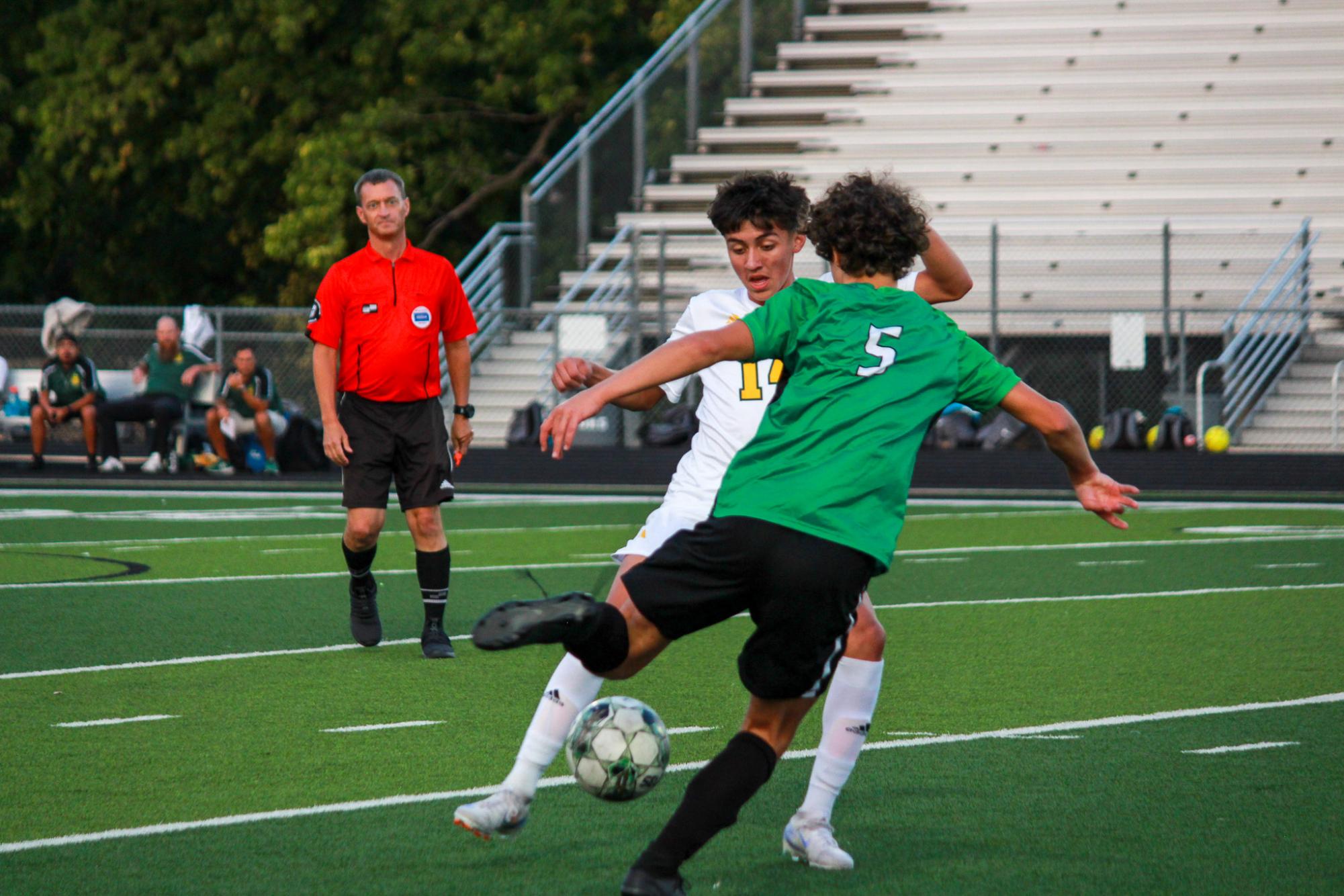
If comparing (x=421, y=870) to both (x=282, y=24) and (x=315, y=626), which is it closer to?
(x=315, y=626)

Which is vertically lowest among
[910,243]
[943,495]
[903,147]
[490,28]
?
[943,495]

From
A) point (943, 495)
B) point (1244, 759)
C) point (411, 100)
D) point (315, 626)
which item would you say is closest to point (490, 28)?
point (411, 100)

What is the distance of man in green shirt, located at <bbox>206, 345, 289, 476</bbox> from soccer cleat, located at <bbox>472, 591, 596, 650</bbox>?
52.8 ft

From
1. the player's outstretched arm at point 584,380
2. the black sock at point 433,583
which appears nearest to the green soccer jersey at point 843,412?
the player's outstretched arm at point 584,380

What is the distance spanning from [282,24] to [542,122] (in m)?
4.88

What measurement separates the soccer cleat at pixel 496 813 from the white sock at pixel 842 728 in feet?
2.49

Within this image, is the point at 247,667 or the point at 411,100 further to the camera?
the point at 411,100

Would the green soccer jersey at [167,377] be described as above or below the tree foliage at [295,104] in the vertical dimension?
below

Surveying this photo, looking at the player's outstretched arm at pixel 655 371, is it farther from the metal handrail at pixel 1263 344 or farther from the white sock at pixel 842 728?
the metal handrail at pixel 1263 344

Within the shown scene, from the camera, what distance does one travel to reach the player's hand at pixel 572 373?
187 inches

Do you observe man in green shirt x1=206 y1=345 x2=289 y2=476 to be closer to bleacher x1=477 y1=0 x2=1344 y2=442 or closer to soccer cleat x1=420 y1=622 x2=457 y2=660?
bleacher x1=477 y1=0 x2=1344 y2=442

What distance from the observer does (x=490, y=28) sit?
1154 inches

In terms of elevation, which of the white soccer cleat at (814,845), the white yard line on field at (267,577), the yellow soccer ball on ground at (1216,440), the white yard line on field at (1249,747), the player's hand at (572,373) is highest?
the player's hand at (572,373)

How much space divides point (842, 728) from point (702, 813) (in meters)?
0.78
